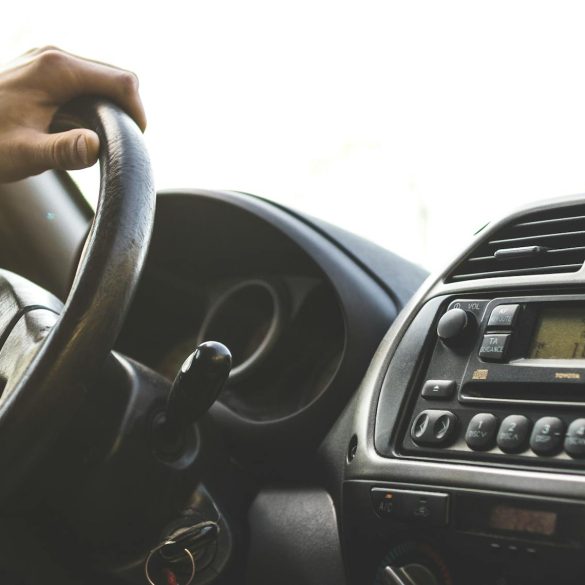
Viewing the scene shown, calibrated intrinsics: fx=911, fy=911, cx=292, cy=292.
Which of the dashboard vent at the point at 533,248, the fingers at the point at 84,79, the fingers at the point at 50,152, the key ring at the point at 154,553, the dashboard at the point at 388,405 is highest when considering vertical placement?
the fingers at the point at 84,79

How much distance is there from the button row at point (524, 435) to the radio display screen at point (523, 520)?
0.17ft

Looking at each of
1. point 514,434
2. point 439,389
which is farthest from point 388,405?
point 514,434

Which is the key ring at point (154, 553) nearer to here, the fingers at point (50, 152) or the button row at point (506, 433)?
the button row at point (506, 433)

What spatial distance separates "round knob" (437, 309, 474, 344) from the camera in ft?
3.06

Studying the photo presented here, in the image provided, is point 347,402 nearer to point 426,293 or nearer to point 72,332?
point 426,293

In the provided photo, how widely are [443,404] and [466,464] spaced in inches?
3.1

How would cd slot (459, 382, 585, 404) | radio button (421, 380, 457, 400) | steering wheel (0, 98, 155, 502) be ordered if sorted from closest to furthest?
steering wheel (0, 98, 155, 502) < cd slot (459, 382, 585, 404) < radio button (421, 380, 457, 400)

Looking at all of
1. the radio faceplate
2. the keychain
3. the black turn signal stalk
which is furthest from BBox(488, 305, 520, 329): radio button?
the keychain

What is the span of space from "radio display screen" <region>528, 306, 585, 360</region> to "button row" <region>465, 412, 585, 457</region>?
7 cm

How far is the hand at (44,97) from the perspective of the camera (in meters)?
0.90

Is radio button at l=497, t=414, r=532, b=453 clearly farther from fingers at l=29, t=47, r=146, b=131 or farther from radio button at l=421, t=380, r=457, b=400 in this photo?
fingers at l=29, t=47, r=146, b=131

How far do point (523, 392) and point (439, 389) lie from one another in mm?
93

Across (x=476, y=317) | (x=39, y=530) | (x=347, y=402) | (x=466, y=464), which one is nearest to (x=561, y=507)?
(x=466, y=464)

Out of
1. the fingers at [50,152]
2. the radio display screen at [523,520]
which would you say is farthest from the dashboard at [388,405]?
the fingers at [50,152]
